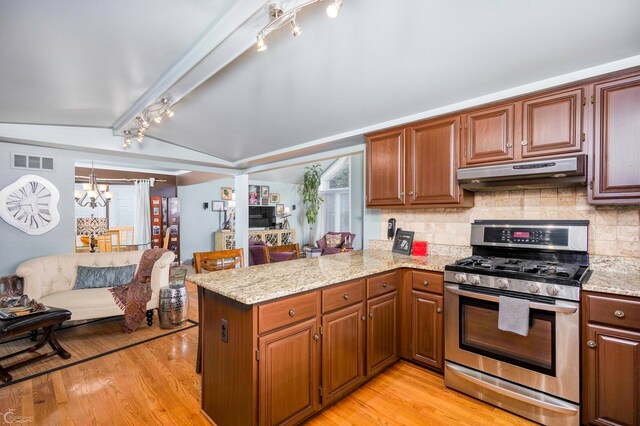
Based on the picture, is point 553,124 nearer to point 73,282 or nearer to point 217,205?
point 73,282

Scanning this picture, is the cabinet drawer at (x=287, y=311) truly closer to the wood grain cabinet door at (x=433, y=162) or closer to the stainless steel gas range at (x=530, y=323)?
the stainless steel gas range at (x=530, y=323)

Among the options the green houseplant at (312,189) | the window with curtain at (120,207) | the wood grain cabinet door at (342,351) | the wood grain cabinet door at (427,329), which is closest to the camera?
the wood grain cabinet door at (342,351)

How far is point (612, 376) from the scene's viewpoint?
5.45ft

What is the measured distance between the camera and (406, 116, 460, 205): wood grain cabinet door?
8.21ft

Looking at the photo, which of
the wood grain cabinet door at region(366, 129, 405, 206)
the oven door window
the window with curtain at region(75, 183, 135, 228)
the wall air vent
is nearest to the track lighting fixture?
the wood grain cabinet door at region(366, 129, 405, 206)

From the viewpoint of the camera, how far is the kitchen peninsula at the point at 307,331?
1.58 meters

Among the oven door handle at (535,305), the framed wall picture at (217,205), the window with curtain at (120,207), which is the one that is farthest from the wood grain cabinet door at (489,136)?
the window with curtain at (120,207)

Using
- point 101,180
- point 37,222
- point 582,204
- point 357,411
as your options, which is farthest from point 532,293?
point 101,180

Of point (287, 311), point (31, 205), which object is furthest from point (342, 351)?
point (31, 205)

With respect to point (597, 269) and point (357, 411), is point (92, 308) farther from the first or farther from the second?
point (597, 269)

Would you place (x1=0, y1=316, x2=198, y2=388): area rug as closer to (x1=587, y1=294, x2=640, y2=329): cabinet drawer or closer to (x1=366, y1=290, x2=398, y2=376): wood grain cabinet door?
(x1=366, y1=290, x2=398, y2=376): wood grain cabinet door

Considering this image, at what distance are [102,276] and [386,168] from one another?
3.57 meters

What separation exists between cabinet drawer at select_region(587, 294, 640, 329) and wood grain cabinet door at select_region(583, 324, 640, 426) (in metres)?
Answer: 0.05

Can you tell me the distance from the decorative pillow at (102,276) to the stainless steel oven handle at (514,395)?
371 cm
